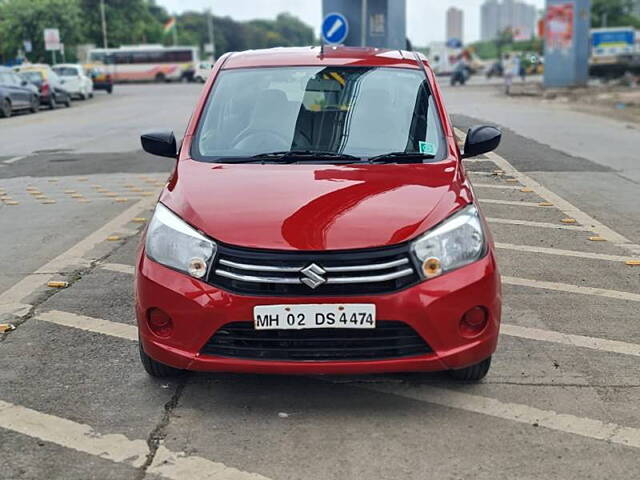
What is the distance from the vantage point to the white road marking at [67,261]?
650 centimetres

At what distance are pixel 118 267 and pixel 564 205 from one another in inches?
203

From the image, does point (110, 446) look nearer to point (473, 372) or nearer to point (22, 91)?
point (473, 372)

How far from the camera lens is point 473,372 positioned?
14.6ft

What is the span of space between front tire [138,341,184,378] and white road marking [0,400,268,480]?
0.55m

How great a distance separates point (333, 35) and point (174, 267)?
50.3 ft

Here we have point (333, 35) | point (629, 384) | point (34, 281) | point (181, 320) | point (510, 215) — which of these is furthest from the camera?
point (333, 35)

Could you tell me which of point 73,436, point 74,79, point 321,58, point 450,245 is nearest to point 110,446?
point 73,436

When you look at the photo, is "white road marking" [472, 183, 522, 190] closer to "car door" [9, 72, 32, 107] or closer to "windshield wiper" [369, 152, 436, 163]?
"windshield wiper" [369, 152, 436, 163]

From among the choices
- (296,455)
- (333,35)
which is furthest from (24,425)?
(333,35)

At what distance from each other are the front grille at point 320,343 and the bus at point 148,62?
73.6 metres

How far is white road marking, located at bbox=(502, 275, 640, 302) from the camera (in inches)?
244

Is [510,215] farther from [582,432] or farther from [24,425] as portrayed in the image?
[24,425]

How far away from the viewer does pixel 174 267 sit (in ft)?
13.5

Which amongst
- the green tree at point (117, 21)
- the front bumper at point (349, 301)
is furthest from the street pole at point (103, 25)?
the front bumper at point (349, 301)
